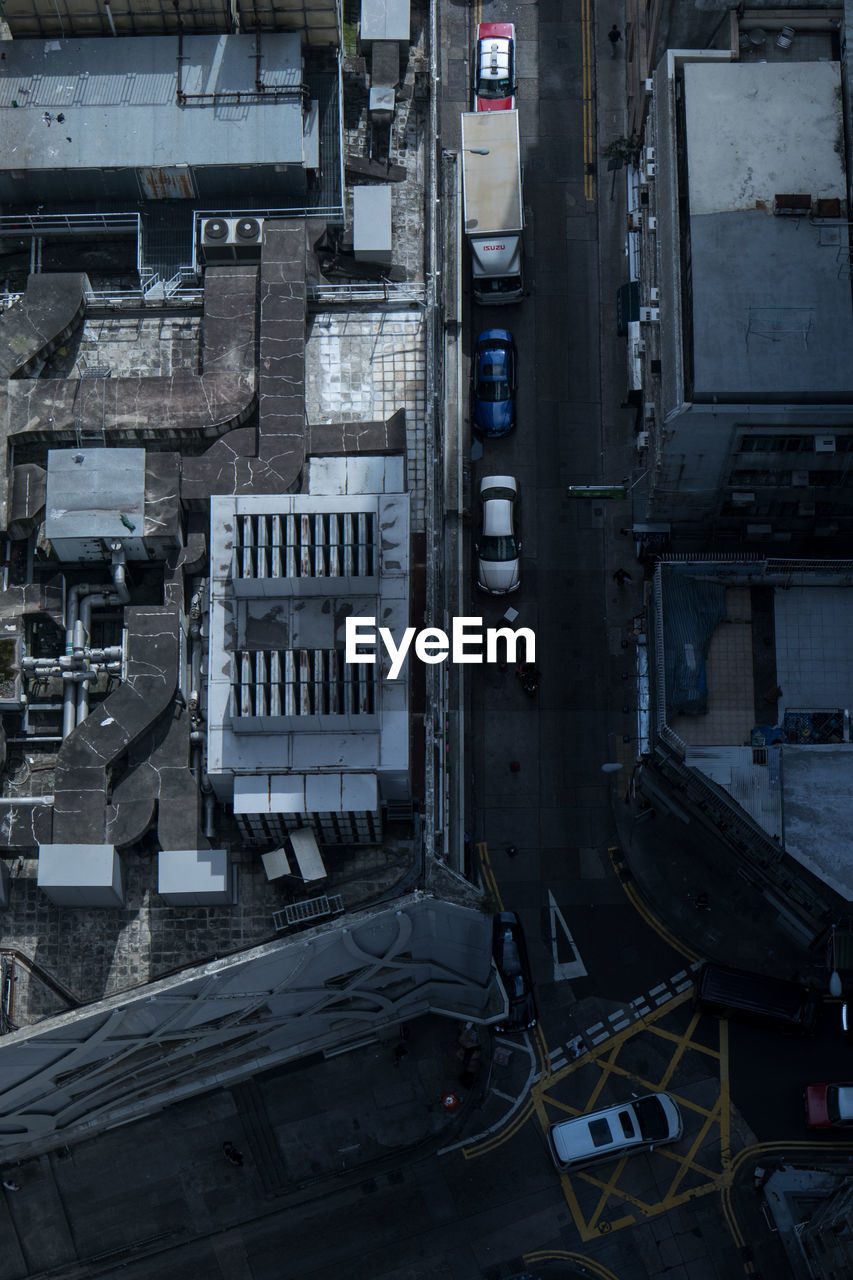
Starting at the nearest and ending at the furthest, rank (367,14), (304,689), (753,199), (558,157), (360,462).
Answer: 1. (304,689)
2. (360,462)
3. (753,199)
4. (367,14)
5. (558,157)

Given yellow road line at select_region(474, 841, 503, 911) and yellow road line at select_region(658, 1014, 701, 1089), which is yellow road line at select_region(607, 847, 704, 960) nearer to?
yellow road line at select_region(658, 1014, 701, 1089)

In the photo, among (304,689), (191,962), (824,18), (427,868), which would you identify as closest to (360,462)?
(304,689)

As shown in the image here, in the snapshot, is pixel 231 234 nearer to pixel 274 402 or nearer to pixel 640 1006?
pixel 274 402

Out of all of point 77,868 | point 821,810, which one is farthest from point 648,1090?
point 77,868

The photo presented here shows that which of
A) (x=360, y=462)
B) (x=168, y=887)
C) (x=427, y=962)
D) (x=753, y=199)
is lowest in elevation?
(x=427, y=962)

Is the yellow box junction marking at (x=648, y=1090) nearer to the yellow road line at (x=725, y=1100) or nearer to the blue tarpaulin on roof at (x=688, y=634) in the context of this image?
the yellow road line at (x=725, y=1100)

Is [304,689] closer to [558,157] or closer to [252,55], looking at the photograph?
[252,55]
